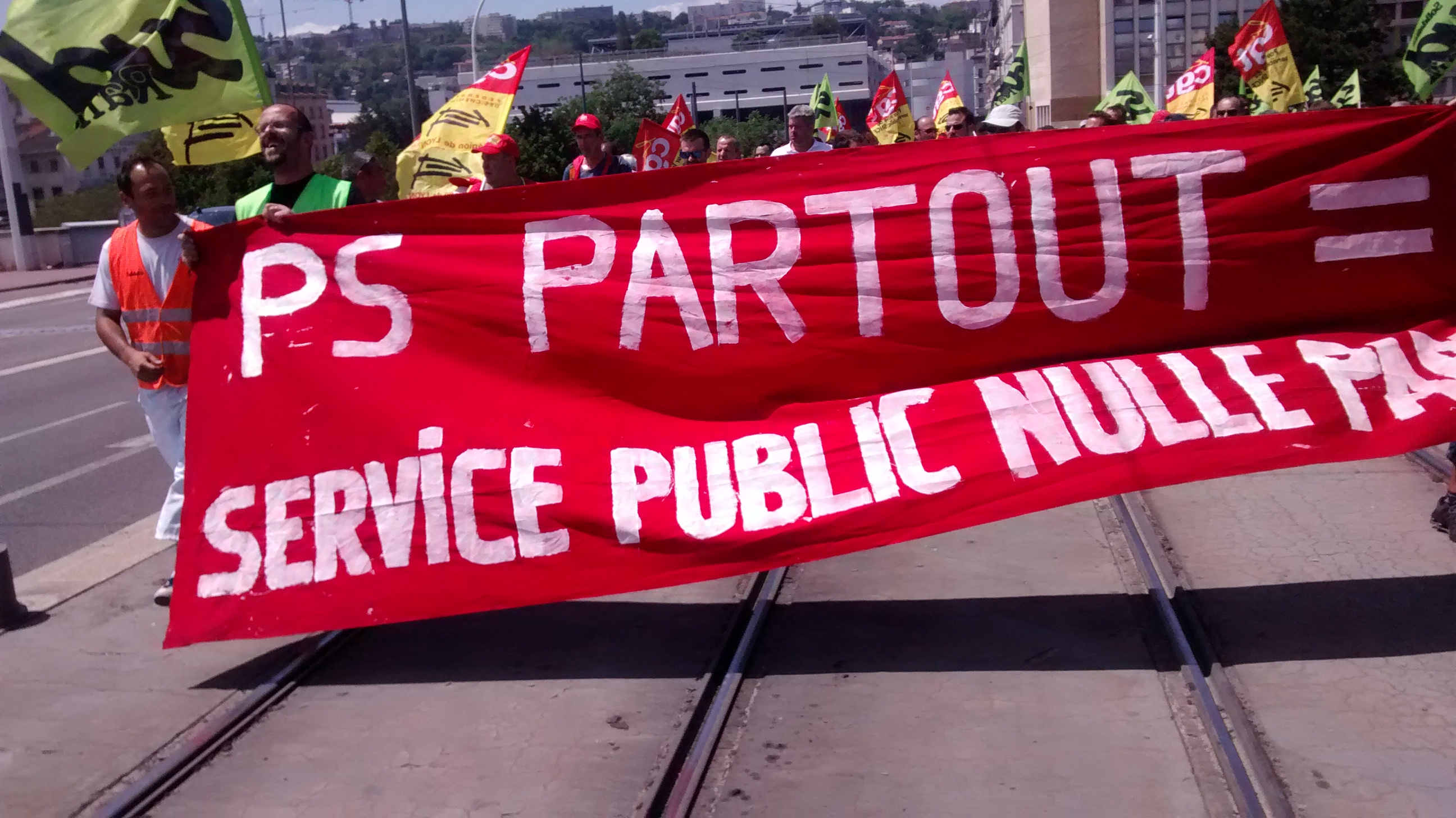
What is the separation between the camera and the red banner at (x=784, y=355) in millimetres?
4949

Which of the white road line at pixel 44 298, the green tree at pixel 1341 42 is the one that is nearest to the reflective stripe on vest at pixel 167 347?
the white road line at pixel 44 298

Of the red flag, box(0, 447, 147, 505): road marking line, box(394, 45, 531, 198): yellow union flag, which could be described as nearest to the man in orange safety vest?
box(0, 447, 147, 505): road marking line

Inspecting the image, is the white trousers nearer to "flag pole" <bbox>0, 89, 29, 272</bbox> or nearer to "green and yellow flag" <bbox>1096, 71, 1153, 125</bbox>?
"green and yellow flag" <bbox>1096, 71, 1153, 125</bbox>

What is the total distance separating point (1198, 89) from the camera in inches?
679

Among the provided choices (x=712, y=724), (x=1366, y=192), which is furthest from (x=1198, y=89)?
(x=712, y=724)

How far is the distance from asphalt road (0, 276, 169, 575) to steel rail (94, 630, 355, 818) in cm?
249

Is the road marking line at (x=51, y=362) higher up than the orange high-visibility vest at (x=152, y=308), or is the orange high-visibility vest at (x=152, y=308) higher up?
the orange high-visibility vest at (x=152, y=308)

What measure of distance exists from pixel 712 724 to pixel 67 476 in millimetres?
6368

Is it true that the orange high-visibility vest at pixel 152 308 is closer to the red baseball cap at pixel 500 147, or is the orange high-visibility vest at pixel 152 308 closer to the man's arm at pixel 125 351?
the man's arm at pixel 125 351

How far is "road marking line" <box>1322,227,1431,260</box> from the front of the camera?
5.27 m

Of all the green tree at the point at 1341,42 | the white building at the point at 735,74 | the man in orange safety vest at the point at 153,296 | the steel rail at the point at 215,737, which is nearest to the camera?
the steel rail at the point at 215,737

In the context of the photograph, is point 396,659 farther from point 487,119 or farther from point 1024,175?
Result: point 487,119

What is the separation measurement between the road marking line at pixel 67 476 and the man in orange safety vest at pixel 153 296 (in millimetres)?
3312

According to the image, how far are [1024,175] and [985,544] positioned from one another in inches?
72.9
